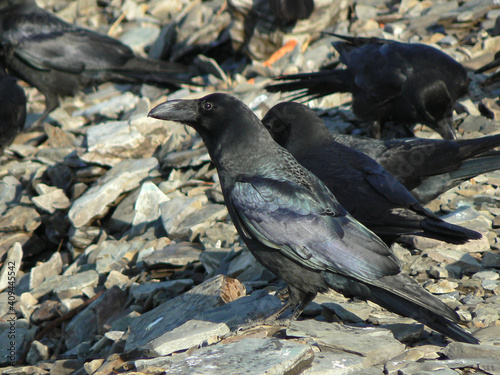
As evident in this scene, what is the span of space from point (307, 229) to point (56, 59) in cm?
745

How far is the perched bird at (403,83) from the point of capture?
20.4 ft

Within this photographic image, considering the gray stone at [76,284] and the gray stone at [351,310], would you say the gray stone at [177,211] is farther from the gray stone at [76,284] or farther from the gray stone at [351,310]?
the gray stone at [351,310]

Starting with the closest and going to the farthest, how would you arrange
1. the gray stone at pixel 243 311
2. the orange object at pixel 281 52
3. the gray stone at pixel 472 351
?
1. the gray stone at pixel 472 351
2. the gray stone at pixel 243 311
3. the orange object at pixel 281 52

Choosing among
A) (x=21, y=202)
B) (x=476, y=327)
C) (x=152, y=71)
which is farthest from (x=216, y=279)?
(x=152, y=71)

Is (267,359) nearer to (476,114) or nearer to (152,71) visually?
(476,114)

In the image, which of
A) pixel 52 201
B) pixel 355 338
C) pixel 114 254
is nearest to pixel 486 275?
pixel 355 338

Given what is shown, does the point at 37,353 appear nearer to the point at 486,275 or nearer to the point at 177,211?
the point at 177,211

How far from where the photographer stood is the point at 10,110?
8594 millimetres

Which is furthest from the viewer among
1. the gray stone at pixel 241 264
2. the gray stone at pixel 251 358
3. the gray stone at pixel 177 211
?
the gray stone at pixel 177 211

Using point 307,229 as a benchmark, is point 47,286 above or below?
below

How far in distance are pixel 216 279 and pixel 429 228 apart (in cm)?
142

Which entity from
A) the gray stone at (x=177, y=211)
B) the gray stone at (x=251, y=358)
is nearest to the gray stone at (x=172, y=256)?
the gray stone at (x=177, y=211)

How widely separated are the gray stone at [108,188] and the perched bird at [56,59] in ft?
9.72

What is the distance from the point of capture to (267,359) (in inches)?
117
